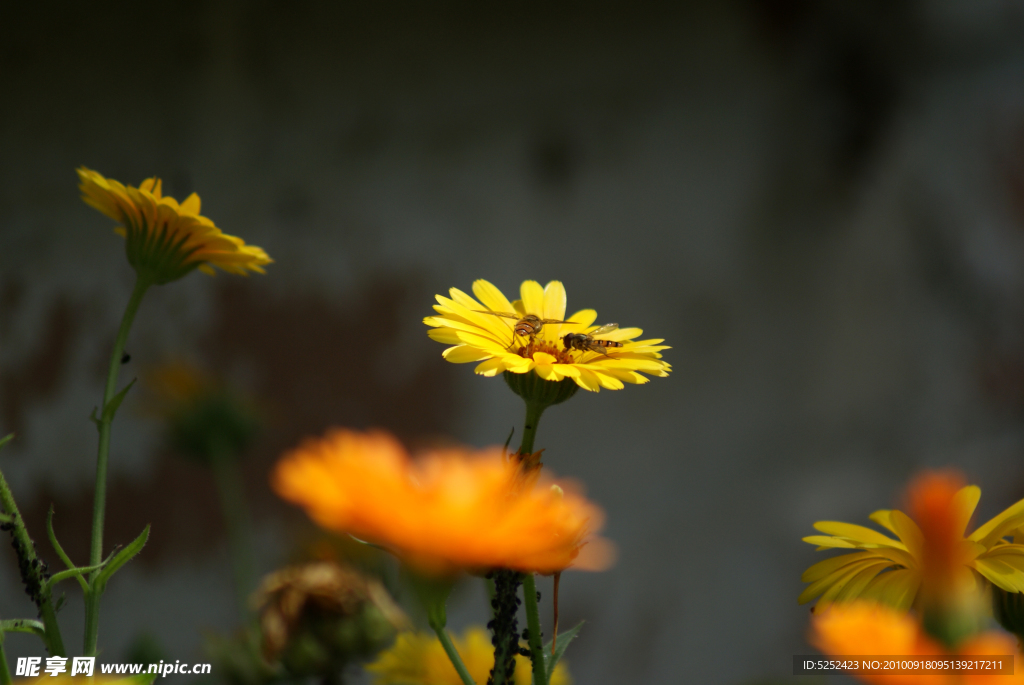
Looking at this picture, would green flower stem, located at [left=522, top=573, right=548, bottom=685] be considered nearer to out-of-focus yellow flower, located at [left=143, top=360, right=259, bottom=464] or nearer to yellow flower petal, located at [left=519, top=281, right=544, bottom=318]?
yellow flower petal, located at [left=519, top=281, right=544, bottom=318]

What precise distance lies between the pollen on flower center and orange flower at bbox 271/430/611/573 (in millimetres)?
99

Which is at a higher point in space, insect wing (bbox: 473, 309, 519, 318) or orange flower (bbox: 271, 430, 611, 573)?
insect wing (bbox: 473, 309, 519, 318)

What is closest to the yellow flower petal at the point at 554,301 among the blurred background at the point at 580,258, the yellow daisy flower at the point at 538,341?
the yellow daisy flower at the point at 538,341

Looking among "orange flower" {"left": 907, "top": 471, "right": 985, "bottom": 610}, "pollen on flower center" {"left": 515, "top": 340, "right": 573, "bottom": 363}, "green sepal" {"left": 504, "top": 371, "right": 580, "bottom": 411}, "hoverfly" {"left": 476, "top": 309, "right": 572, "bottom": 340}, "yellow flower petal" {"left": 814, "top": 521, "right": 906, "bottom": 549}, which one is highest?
"hoverfly" {"left": 476, "top": 309, "right": 572, "bottom": 340}

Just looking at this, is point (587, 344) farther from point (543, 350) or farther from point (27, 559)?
point (27, 559)

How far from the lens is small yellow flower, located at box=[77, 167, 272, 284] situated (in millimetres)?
247

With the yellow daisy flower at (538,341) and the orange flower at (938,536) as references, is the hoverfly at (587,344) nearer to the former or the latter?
the yellow daisy flower at (538,341)

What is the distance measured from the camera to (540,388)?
0.76 feet

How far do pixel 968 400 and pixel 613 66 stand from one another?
0.80 m

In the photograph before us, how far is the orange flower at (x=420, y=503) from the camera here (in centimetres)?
12

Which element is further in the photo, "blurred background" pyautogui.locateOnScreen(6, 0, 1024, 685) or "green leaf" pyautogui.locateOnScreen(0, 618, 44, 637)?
"blurred background" pyautogui.locateOnScreen(6, 0, 1024, 685)

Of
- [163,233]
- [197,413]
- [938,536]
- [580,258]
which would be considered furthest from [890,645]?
[580,258]

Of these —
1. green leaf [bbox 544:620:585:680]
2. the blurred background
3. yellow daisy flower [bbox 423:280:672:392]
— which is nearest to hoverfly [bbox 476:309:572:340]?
yellow daisy flower [bbox 423:280:672:392]

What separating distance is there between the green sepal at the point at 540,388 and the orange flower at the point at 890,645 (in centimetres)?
11
